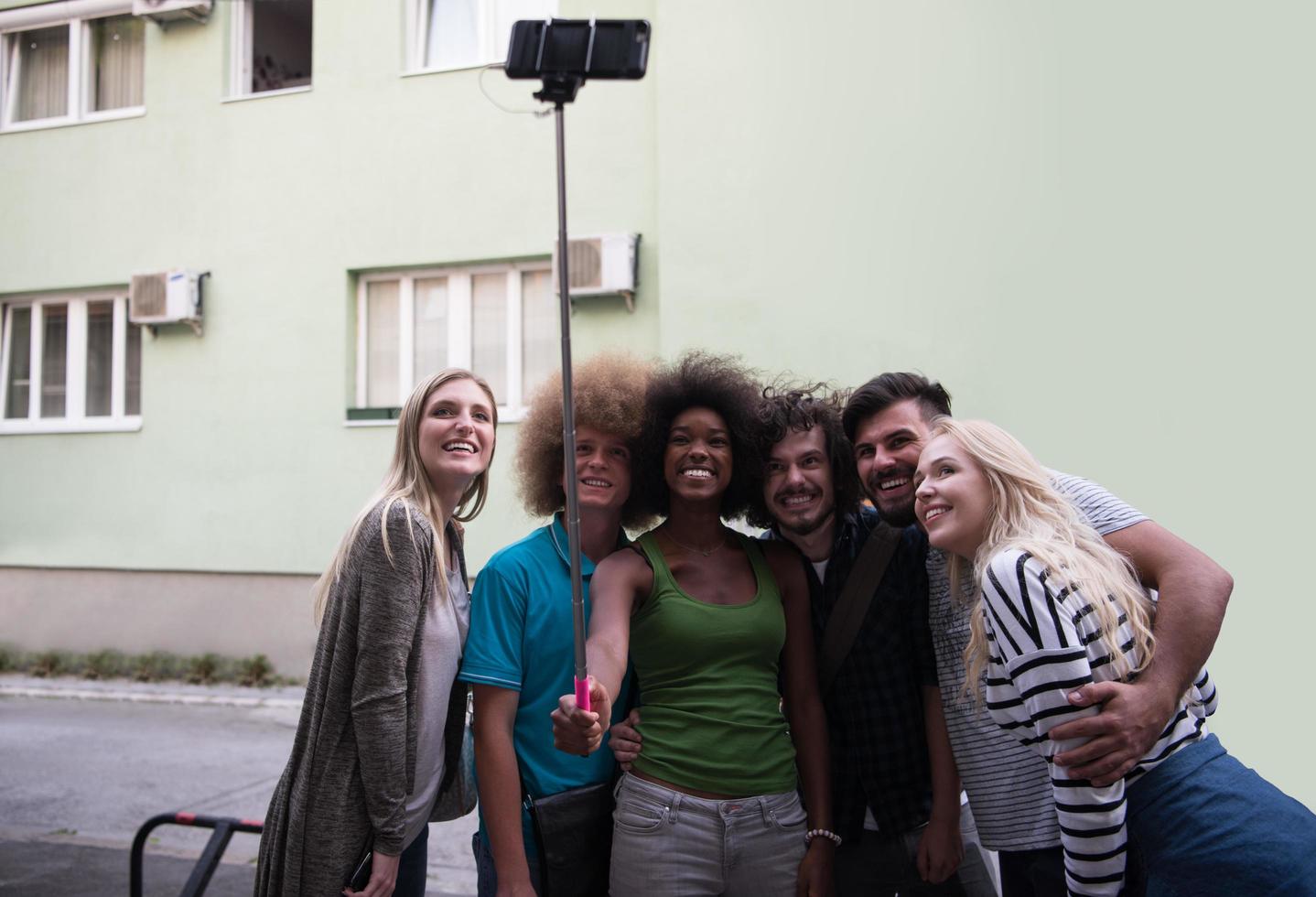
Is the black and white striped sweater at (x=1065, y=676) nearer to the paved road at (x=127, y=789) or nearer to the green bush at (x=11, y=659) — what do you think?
the paved road at (x=127, y=789)

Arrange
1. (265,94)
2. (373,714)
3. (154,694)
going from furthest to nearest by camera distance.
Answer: (265,94), (154,694), (373,714)

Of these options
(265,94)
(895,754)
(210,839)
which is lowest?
(210,839)

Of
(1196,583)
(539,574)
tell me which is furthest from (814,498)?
(1196,583)

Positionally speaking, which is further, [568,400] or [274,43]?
[274,43]

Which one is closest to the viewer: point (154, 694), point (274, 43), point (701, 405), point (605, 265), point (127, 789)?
point (701, 405)

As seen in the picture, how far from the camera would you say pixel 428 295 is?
983 centimetres

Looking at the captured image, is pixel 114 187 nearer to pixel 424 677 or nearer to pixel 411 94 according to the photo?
pixel 411 94

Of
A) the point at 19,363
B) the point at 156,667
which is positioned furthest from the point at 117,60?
the point at 156,667

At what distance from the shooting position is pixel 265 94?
10.0 metres

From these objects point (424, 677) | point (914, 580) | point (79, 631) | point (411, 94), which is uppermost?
point (411, 94)

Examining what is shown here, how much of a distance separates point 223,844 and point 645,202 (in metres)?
6.51

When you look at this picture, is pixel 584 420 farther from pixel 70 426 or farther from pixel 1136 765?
pixel 70 426

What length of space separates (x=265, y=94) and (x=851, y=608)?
9138mm

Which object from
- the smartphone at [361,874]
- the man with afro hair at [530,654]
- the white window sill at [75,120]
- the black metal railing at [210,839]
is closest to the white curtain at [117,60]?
the white window sill at [75,120]
